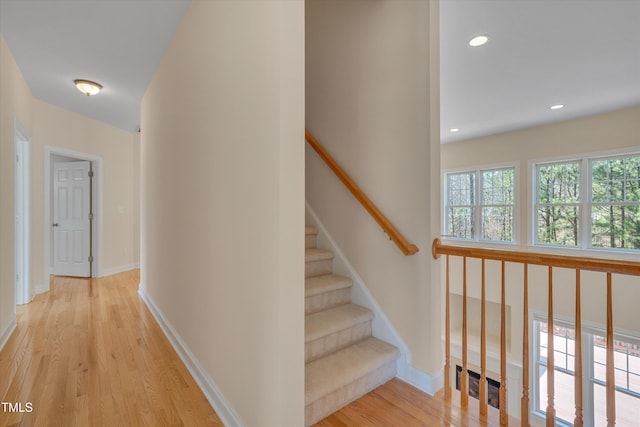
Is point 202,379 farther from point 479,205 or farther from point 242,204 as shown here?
point 479,205

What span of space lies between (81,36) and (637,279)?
667 centimetres

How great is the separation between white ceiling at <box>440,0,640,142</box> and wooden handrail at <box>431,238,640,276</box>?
5.87 feet

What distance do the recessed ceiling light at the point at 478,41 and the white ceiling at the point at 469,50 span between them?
66 millimetres

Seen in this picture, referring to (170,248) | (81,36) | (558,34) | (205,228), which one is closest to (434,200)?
(205,228)

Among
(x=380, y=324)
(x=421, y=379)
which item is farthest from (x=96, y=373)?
(x=421, y=379)

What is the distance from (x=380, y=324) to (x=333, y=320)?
376 mm

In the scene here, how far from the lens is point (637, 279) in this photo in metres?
3.86

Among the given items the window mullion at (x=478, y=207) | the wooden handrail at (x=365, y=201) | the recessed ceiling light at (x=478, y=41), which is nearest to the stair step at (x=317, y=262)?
the wooden handrail at (x=365, y=201)

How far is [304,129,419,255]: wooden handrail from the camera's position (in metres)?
1.89

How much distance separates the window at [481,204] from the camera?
546 cm

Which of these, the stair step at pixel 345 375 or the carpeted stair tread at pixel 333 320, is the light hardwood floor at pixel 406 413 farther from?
the carpeted stair tread at pixel 333 320

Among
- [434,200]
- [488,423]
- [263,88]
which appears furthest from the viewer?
[434,200]

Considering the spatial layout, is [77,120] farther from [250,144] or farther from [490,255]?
[490,255]

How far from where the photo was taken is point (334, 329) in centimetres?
193
